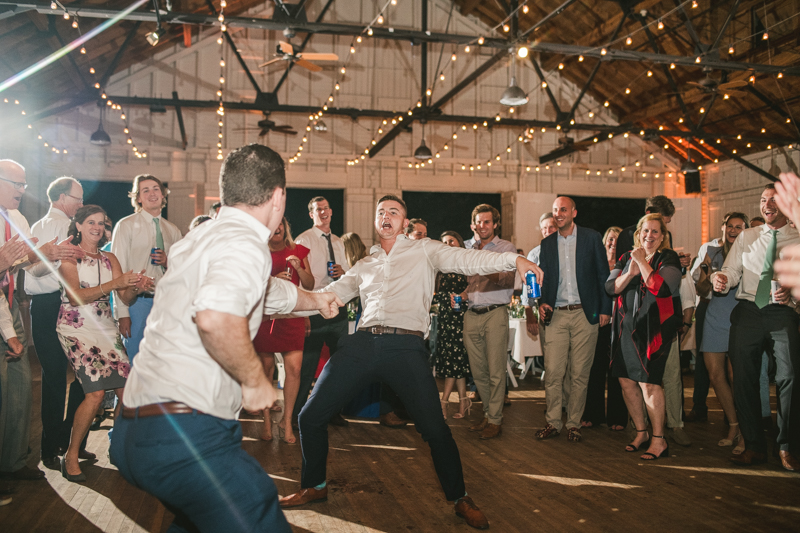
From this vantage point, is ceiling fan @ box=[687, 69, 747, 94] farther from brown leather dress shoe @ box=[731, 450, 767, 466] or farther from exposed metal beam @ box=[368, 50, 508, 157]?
brown leather dress shoe @ box=[731, 450, 767, 466]

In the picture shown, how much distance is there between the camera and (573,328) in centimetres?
410

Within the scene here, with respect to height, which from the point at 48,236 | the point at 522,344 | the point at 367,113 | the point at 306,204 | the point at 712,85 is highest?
the point at 367,113

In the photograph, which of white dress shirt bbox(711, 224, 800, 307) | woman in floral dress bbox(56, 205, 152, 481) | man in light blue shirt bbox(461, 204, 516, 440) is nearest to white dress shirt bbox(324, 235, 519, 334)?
woman in floral dress bbox(56, 205, 152, 481)

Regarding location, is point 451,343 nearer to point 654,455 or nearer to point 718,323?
point 654,455

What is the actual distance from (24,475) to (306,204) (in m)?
10.4

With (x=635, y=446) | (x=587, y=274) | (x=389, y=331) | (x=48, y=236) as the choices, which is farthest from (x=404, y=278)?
(x=48, y=236)

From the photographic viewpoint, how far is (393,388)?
2641 mm

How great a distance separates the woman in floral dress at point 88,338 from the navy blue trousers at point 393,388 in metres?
1.21

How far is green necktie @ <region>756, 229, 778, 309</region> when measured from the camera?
337 cm

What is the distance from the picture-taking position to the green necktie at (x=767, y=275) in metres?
3.37

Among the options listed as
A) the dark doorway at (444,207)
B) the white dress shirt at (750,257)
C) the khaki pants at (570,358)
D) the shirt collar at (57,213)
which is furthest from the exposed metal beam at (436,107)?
the shirt collar at (57,213)

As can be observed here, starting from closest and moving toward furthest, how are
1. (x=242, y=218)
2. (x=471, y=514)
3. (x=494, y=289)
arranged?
(x=242, y=218) < (x=471, y=514) < (x=494, y=289)

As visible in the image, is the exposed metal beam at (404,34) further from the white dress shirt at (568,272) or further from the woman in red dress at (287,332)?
the woman in red dress at (287,332)

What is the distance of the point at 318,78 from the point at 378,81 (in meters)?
1.35
